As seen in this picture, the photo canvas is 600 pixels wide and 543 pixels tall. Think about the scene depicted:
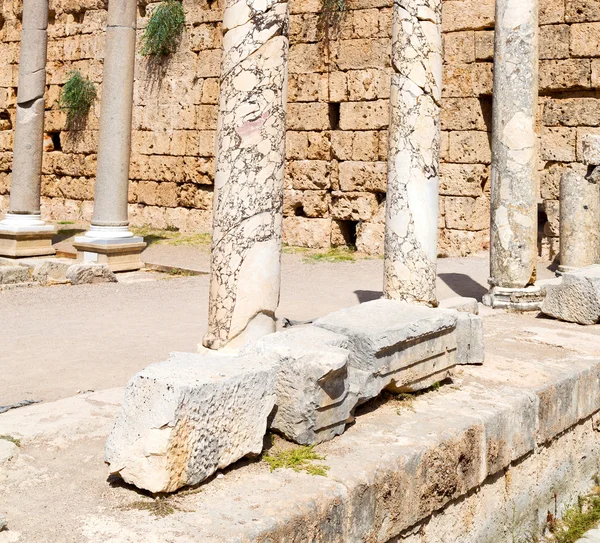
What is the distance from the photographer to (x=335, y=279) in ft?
35.4

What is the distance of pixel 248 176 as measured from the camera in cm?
476

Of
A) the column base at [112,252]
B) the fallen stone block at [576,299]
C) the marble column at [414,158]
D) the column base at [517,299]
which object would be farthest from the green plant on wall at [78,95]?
the fallen stone block at [576,299]

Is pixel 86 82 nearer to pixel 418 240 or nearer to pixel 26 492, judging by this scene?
pixel 418 240

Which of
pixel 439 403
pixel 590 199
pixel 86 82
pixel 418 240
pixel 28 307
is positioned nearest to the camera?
pixel 439 403

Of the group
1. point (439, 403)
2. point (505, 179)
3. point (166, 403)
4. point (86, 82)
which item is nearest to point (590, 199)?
point (505, 179)

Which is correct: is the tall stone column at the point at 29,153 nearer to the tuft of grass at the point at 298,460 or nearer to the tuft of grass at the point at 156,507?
the tuft of grass at the point at 298,460

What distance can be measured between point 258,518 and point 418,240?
3937mm

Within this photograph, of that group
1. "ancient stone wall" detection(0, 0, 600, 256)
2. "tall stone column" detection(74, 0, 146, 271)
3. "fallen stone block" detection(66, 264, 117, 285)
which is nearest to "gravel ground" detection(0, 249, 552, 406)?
"fallen stone block" detection(66, 264, 117, 285)

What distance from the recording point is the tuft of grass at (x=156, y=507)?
2.96m

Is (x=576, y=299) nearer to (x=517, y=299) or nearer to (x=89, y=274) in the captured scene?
(x=517, y=299)

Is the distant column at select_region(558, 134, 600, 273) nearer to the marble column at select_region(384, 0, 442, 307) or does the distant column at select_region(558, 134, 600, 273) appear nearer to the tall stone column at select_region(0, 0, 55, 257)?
the marble column at select_region(384, 0, 442, 307)

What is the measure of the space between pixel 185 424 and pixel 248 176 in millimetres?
2001

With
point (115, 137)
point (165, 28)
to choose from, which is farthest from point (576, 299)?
point (165, 28)

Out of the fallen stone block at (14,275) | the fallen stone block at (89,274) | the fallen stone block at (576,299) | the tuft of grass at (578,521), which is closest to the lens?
the tuft of grass at (578,521)
